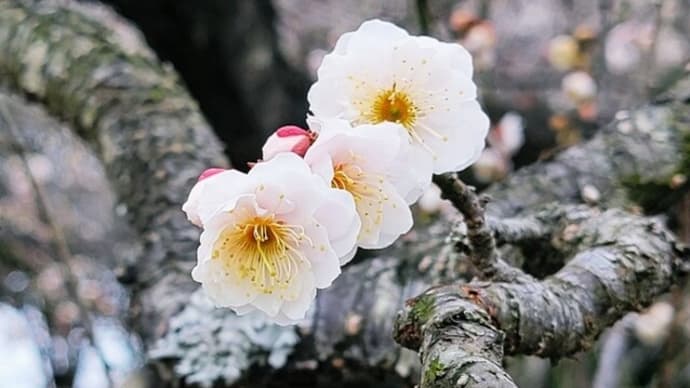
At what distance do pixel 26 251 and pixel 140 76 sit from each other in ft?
4.65

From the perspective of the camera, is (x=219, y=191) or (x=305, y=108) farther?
(x=305, y=108)

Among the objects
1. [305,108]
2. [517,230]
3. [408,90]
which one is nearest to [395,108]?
[408,90]

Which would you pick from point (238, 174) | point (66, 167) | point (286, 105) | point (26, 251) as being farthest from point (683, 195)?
point (66, 167)

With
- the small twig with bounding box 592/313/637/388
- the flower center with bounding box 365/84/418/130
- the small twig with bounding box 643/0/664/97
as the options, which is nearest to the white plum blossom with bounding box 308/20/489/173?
the flower center with bounding box 365/84/418/130

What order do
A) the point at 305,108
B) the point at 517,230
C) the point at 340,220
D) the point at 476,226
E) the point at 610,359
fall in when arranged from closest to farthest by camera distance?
1. the point at 340,220
2. the point at 476,226
3. the point at 517,230
4. the point at 610,359
5. the point at 305,108

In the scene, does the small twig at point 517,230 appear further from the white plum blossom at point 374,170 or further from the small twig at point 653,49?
the small twig at point 653,49

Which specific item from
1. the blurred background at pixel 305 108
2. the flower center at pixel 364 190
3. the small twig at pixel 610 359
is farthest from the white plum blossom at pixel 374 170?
the small twig at pixel 610 359

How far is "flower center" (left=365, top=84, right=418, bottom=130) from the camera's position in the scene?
636 mm

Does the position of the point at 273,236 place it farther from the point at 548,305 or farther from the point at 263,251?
A: the point at 548,305

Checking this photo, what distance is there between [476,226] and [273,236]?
0.53ft

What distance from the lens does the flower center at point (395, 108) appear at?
0.64m

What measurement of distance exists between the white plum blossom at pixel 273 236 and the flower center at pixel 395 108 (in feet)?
0.30

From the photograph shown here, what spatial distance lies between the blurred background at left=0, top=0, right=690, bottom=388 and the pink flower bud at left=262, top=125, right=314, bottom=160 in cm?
64

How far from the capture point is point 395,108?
65 cm
